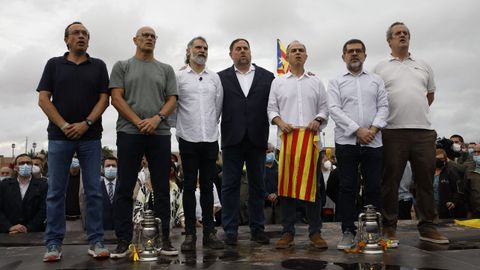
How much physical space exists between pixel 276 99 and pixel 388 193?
1.85m

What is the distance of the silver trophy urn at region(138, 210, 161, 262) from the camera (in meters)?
4.97

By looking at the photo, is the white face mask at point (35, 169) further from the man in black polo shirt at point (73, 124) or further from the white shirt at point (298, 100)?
the white shirt at point (298, 100)

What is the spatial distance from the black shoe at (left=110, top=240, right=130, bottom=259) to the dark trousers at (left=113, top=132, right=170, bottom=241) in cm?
5

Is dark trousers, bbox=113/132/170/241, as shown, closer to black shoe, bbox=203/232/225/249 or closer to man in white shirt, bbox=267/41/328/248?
black shoe, bbox=203/232/225/249

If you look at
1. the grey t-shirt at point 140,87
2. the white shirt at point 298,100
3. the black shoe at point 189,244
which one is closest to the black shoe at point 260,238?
the black shoe at point 189,244

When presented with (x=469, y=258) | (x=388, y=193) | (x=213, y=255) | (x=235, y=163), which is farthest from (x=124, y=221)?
(x=469, y=258)

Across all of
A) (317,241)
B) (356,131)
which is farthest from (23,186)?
(356,131)

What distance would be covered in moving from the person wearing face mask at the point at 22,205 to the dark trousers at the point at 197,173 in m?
3.79

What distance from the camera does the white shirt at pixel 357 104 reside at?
5.50m

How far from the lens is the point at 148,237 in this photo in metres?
5.05

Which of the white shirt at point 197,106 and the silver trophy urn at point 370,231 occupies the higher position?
the white shirt at point 197,106

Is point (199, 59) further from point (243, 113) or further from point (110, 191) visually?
point (110, 191)

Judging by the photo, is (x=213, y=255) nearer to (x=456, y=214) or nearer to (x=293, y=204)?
(x=293, y=204)

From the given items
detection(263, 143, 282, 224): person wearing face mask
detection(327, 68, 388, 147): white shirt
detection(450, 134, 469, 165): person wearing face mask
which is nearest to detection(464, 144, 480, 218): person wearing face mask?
detection(450, 134, 469, 165): person wearing face mask
